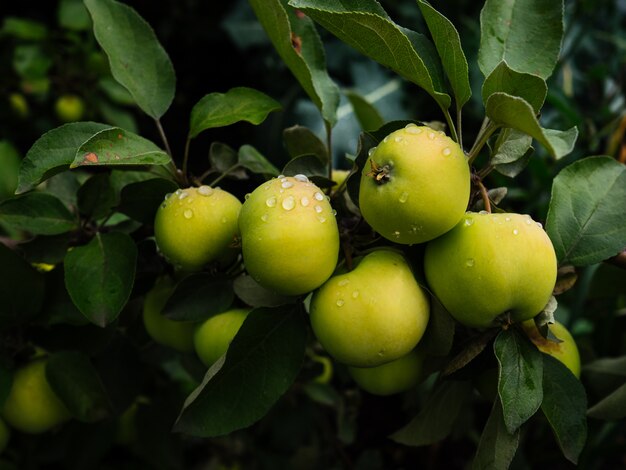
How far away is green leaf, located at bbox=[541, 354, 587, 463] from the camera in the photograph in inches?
18.0

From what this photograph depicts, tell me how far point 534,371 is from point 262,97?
0.30m

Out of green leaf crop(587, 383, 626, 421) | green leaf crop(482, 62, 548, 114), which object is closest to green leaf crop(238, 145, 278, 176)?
green leaf crop(482, 62, 548, 114)

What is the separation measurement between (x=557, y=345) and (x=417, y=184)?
0.71ft

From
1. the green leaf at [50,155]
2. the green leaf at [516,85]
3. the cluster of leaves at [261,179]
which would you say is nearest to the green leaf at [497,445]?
the cluster of leaves at [261,179]

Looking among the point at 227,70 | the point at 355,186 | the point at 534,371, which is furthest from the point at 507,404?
the point at 227,70

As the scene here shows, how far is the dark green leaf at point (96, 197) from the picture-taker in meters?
A: 0.55

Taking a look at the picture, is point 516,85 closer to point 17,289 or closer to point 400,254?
point 400,254

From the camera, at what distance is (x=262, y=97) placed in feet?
1.71

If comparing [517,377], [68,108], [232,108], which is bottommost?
[68,108]

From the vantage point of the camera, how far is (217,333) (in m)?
0.49

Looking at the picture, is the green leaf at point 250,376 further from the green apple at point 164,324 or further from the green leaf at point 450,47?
the green leaf at point 450,47

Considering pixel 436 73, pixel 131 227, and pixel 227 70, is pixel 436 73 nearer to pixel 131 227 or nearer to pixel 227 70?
pixel 131 227

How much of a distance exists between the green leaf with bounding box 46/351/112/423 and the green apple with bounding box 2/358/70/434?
3 cm

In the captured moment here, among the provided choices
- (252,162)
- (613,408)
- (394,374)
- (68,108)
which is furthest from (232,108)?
(68,108)
